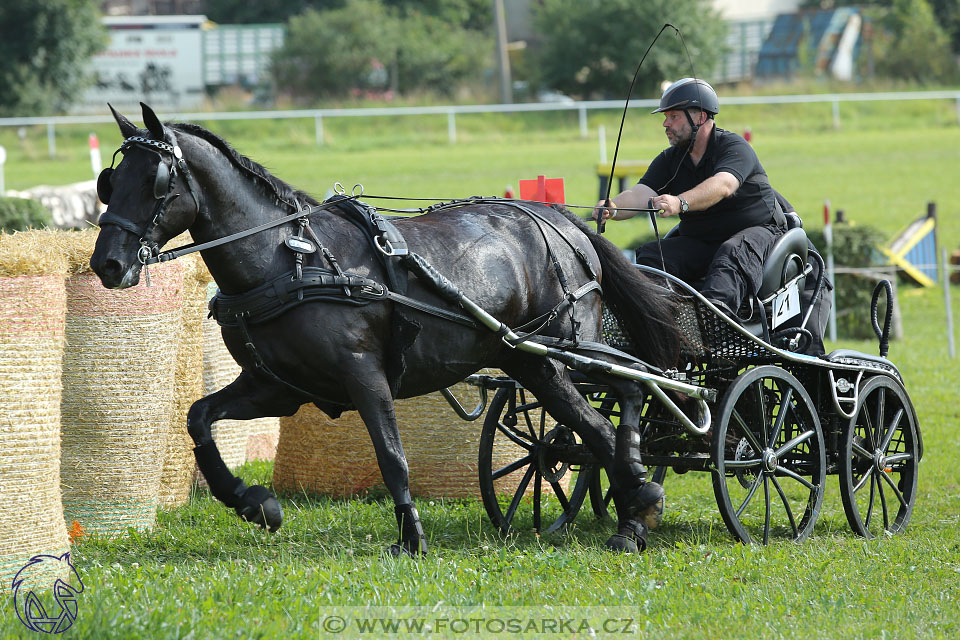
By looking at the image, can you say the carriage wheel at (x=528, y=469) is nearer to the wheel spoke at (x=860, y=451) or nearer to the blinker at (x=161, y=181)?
the wheel spoke at (x=860, y=451)

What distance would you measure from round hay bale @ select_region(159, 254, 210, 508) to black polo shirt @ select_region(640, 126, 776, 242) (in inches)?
109

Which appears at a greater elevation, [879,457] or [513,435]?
[513,435]

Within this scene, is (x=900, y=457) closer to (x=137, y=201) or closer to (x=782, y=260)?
(x=782, y=260)

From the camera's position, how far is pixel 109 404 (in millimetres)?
6016

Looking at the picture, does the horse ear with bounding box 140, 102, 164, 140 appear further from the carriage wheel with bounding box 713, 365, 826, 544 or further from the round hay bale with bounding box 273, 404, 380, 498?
the carriage wheel with bounding box 713, 365, 826, 544

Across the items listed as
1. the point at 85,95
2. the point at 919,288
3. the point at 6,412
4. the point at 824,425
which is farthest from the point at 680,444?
the point at 85,95

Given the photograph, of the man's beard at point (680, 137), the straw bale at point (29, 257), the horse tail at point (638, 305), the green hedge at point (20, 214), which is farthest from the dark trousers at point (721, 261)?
the green hedge at point (20, 214)

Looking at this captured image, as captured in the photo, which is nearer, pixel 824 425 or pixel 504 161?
pixel 824 425

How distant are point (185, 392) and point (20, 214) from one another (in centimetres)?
844

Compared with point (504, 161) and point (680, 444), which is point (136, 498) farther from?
point (504, 161)

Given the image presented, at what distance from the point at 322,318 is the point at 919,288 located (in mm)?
14565

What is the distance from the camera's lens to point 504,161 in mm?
25328

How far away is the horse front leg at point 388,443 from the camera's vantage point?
16.7 ft

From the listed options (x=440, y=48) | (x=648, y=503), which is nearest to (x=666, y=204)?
(x=648, y=503)
